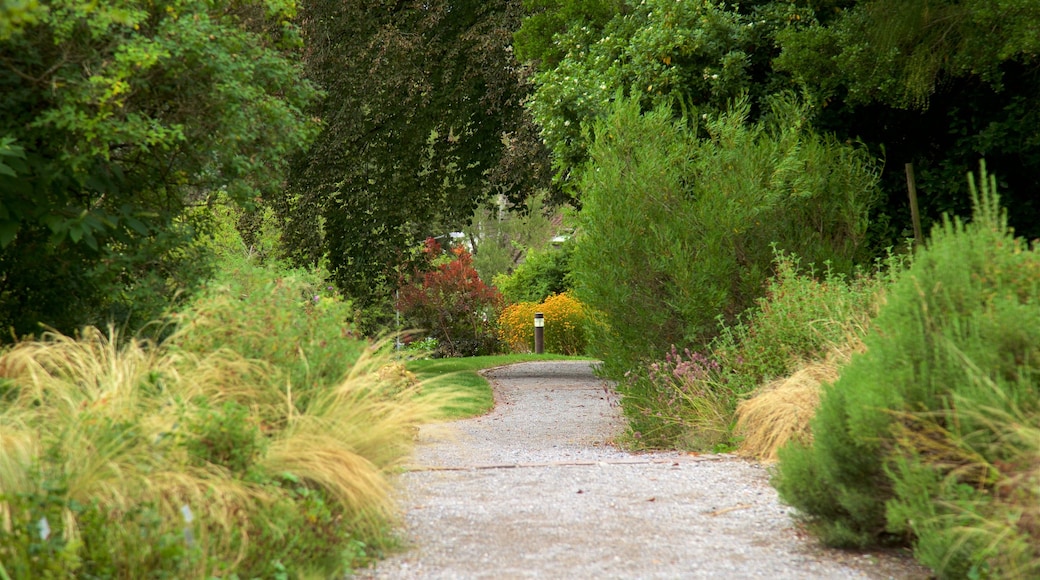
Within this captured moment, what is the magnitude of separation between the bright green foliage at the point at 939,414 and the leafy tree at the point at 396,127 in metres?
10.8

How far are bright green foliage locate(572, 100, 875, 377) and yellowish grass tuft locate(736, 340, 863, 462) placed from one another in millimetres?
2115

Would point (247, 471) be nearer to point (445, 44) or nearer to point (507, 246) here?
point (445, 44)

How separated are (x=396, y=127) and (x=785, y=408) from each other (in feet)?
34.1

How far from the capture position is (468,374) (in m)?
16.0

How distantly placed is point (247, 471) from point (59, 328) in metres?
3.37

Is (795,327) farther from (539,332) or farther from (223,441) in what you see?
(539,332)

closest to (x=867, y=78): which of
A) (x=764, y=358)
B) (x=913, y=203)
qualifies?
(x=913, y=203)

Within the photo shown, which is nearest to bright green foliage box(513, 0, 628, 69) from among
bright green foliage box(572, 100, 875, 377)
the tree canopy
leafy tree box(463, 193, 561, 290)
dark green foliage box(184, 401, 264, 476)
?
the tree canopy

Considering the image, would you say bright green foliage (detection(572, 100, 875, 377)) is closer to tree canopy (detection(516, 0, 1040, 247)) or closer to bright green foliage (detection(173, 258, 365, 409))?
tree canopy (detection(516, 0, 1040, 247))

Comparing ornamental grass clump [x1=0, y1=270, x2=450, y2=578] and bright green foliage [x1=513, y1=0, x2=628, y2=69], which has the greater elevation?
bright green foliage [x1=513, y1=0, x2=628, y2=69]

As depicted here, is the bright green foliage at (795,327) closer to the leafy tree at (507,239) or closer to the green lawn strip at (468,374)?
the green lawn strip at (468,374)

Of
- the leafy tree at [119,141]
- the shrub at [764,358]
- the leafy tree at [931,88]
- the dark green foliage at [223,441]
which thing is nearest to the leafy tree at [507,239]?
Answer: the leafy tree at [931,88]

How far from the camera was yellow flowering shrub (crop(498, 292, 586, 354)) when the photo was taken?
23.8 metres

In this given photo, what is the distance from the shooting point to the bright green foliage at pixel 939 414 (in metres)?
3.89
